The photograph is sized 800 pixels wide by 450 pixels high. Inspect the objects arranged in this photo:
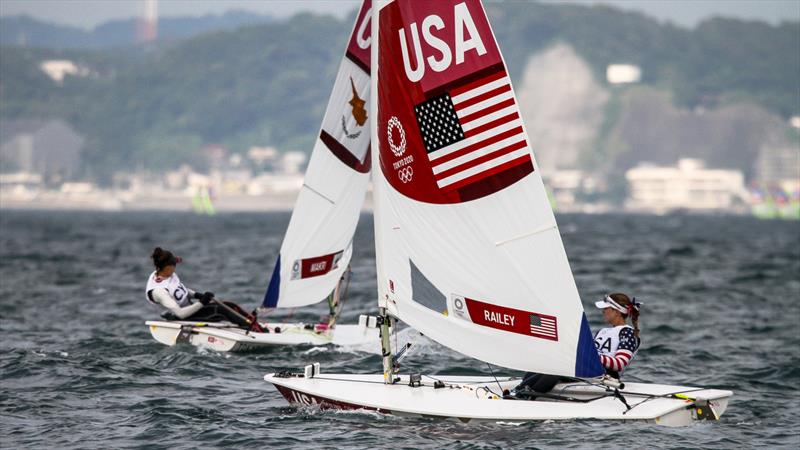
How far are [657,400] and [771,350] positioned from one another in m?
8.49

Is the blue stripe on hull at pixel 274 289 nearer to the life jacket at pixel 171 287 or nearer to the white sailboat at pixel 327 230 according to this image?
the white sailboat at pixel 327 230

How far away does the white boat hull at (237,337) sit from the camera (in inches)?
695

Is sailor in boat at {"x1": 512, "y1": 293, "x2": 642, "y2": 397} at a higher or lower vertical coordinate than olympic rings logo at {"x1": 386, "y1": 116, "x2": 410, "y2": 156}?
lower

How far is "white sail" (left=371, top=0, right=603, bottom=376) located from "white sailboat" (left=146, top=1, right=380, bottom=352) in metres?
5.33

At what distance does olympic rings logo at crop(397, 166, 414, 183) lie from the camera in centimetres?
1227

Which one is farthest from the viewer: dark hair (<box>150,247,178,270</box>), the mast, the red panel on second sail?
the red panel on second sail

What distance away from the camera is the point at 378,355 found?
17859 mm

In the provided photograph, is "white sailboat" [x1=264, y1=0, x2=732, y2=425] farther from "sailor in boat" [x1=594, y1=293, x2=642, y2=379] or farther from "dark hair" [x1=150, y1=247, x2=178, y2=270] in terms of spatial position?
"dark hair" [x1=150, y1=247, x2=178, y2=270]

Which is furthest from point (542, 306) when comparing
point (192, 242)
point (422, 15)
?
point (192, 242)

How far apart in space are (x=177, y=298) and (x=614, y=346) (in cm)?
744

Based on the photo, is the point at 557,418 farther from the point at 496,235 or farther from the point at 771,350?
the point at 771,350

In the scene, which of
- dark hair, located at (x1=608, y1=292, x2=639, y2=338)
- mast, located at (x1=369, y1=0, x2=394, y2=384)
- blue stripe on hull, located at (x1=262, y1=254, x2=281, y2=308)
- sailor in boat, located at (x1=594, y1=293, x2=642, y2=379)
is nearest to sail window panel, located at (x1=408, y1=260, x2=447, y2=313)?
mast, located at (x1=369, y1=0, x2=394, y2=384)

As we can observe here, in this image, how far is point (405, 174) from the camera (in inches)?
484

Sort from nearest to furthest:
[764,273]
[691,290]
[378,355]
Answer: [378,355], [691,290], [764,273]
